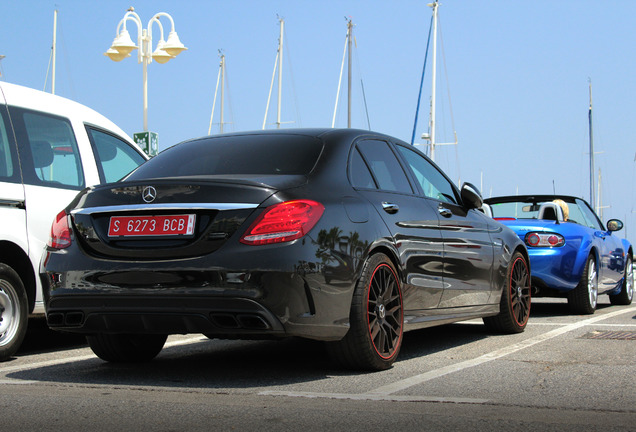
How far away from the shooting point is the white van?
22.2ft

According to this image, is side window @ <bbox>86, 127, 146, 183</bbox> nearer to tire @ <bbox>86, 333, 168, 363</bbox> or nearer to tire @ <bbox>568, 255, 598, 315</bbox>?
tire @ <bbox>86, 333, 168, 363</bbox>

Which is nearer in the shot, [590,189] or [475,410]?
[475,410]

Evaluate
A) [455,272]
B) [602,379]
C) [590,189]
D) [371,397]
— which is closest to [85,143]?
[455,272]

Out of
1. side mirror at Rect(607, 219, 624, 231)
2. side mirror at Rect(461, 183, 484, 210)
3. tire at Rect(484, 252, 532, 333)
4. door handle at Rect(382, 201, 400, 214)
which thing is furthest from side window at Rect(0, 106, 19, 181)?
side mirror at Rect(607, 219, 624, 231)

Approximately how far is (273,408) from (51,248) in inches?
77.0

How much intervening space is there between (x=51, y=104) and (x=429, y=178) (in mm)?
3106

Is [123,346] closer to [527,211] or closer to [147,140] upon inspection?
[527,211]

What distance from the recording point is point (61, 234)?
564 cm

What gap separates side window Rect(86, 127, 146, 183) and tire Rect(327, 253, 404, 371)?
3173mm

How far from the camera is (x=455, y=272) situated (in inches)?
274

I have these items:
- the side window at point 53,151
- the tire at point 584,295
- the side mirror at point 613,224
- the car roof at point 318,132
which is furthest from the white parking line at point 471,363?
the side window at point 53,151

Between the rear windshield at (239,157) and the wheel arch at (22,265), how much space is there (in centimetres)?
129

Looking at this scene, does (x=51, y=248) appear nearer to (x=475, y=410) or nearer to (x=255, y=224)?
(x=255, y=224)

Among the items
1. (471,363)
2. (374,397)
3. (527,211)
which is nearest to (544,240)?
(527,211)
